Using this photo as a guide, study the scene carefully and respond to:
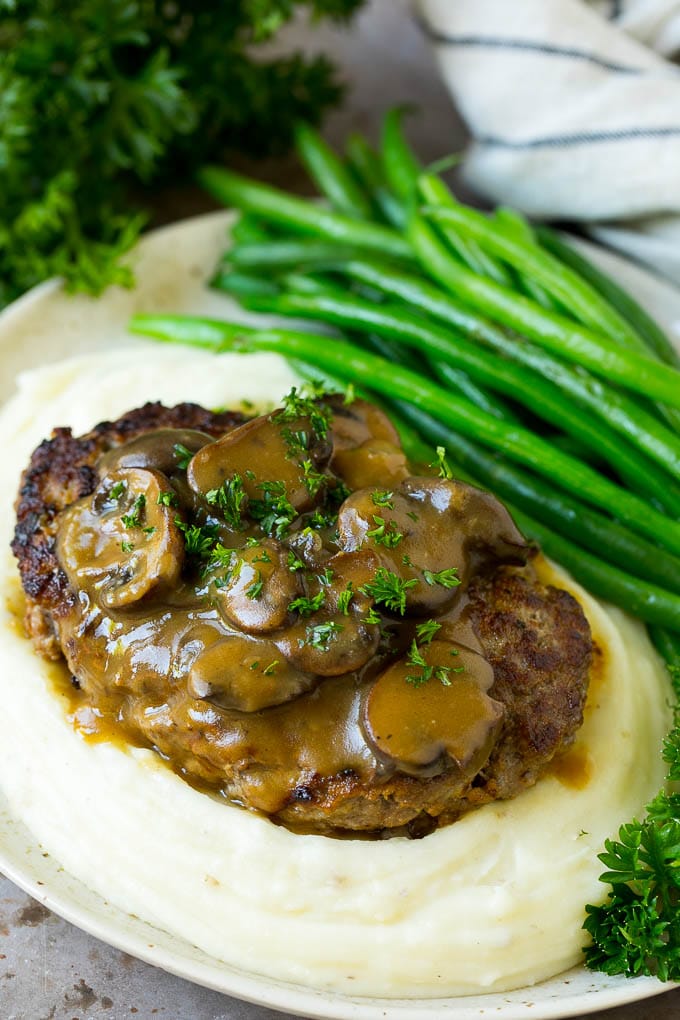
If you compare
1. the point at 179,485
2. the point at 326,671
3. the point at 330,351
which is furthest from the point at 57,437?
the point at 326,671

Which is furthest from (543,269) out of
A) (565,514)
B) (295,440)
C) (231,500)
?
(231,500)

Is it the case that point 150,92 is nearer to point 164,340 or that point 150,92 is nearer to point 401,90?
point 164,340

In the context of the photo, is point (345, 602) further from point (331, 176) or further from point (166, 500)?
point (331, 176)

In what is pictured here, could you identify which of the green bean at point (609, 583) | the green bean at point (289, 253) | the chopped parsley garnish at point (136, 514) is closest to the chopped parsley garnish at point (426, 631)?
the chopped parsley garnish at point (136, 514)

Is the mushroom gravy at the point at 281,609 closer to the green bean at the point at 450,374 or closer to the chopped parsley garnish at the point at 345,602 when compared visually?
the chopped parsley garnish at the point at 345,602

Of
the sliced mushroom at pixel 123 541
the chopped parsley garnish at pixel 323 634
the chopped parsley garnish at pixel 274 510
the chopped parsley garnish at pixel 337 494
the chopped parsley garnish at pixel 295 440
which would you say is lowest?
the chopped parsley garnish at pixel 323 634

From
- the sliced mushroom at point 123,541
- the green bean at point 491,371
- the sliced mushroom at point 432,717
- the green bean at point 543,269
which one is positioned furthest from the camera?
the green bean at point 543,269
